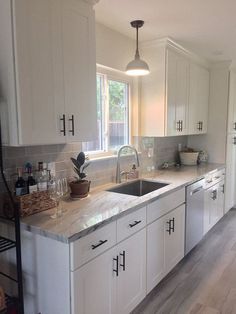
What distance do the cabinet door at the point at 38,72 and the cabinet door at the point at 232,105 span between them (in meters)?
3.05

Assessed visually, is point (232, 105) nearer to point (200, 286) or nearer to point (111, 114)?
point (111, 114)

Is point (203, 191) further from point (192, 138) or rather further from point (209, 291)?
point (192, 138)

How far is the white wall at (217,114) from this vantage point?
12.8 ft

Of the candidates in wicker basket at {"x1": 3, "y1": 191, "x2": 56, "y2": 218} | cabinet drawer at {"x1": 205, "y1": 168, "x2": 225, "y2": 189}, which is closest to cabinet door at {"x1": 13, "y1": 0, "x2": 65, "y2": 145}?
wicker basket at {"x1": 3, "y1": 191, "x2": 56, "y2": 218}

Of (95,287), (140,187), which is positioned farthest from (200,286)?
(95,287)

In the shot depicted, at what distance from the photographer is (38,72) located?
153cm

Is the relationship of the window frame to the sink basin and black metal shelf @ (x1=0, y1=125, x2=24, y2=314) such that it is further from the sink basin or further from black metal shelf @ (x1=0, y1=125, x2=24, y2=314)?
black metal shelf @ (x1=0, y1=125, x2=24, y2=314)

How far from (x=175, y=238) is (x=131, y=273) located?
0.77 metres

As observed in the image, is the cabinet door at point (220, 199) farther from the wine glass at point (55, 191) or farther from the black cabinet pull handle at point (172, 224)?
the wine glass at point (55, 191)

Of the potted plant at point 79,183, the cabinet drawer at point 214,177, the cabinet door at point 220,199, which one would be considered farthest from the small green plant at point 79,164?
the cabinet door at point 220,199

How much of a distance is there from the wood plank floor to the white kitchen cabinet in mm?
1526

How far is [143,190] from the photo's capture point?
2803mm

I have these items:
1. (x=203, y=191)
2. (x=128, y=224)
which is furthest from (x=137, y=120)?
(x=128, y=224)

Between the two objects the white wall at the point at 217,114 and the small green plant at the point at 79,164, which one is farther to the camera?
the white wall at the point at 217,114
